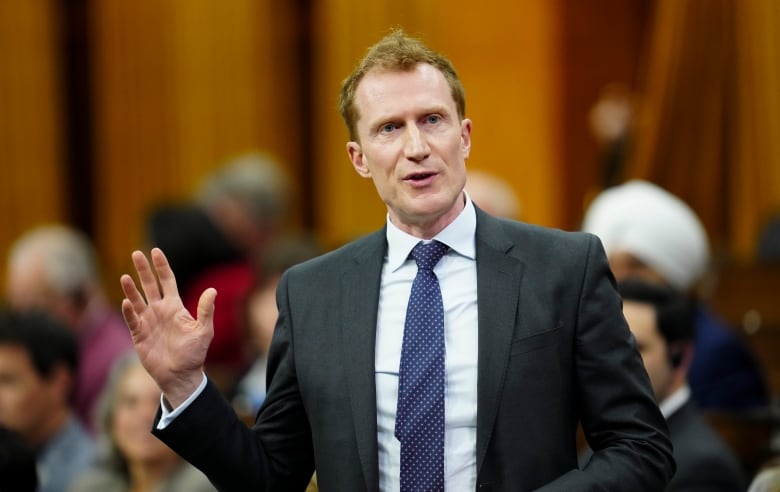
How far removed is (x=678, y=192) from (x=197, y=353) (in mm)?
5260

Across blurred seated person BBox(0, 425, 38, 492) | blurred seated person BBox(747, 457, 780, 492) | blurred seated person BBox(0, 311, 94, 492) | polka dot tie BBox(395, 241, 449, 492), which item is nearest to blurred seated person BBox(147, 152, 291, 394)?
blurred seated person BBox(0, 311, 94, 492)

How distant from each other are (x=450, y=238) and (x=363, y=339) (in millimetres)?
244

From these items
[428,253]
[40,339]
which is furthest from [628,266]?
[428,253]

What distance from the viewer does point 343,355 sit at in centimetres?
260

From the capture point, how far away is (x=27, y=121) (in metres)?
10.0

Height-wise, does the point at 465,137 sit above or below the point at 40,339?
above

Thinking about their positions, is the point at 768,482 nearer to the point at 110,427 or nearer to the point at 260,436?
the point at 260,436

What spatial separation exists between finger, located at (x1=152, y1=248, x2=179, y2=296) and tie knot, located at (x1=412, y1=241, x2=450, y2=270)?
0.44m

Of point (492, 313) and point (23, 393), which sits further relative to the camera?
point (23, 393)

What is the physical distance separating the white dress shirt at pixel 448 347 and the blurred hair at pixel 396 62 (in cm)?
21

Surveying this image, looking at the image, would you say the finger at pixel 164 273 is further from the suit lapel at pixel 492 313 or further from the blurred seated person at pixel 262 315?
the blurred seated person at pixel 262 315

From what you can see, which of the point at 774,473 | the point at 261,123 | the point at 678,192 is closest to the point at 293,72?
the point at 261,123

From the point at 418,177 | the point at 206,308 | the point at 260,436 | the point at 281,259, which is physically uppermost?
the point at 418,177

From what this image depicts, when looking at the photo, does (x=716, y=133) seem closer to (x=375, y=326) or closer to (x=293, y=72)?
(x=293, y=72)
